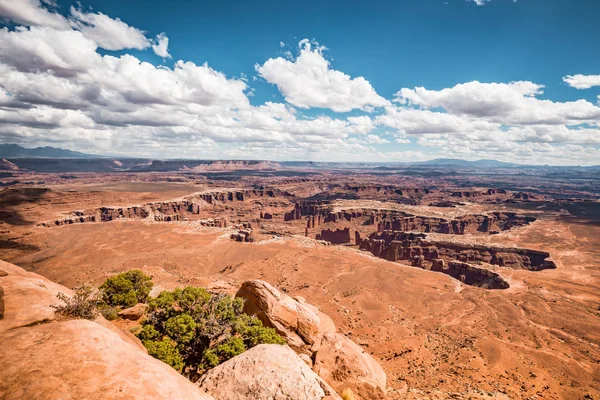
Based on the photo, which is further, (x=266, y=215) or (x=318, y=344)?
(x=266, y=215)

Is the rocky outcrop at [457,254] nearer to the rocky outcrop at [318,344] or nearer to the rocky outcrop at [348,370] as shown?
the rocky outcrop at [318,344]

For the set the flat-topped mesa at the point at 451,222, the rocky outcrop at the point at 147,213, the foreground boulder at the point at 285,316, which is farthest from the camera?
the flat-topped mesa at the point at 451,222

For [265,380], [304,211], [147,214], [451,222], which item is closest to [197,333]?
[265,380]

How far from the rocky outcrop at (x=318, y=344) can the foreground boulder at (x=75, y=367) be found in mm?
11827

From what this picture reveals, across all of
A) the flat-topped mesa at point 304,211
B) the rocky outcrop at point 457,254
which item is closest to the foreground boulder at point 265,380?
the rocky outcrop at point 457,254

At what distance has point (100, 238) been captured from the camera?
3836 inches

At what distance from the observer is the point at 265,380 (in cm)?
1286

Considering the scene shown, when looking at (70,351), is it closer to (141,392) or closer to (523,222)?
(141,392)

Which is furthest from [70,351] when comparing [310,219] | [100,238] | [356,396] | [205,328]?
[310,219]

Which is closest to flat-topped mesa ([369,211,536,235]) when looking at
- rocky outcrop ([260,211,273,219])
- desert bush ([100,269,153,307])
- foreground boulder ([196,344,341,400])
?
rocky outcrop ([260,211,273,219])

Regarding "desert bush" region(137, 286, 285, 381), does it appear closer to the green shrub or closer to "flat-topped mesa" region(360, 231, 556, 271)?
the green shrub

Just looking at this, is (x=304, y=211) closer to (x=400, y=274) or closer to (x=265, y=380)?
(x=400, y=274)

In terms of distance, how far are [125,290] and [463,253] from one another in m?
96.2

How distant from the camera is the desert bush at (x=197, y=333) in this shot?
18.1 metres
